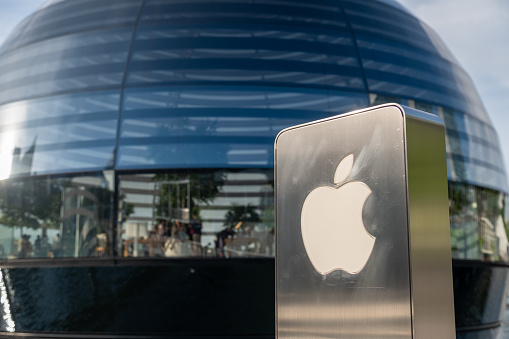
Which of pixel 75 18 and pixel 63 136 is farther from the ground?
pixel 75 18

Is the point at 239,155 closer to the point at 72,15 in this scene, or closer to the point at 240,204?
the point at 240,204

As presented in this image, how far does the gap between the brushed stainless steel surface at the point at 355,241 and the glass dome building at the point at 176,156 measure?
6.14 metres

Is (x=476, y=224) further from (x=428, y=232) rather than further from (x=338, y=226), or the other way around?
(x=428, y=232)

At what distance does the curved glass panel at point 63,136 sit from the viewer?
35.6 feet

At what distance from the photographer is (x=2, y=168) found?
11578 mm

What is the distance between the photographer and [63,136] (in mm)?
11078

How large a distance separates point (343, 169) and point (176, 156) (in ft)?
22.9

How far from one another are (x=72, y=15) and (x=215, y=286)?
6439 mm

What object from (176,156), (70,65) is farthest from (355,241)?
(70,65)

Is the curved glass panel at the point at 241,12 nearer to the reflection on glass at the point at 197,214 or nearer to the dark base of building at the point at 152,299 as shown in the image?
the reflection on glass at the point at 197,214

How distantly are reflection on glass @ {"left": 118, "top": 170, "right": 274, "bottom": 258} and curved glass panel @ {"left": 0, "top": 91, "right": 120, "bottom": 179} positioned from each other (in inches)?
32.7

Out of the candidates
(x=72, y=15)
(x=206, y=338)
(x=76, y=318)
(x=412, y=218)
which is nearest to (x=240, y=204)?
(x=206, y=338)

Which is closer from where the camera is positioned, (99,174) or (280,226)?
(280,226)

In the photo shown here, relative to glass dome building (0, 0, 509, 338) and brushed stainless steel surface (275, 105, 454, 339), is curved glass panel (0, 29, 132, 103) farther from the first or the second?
brushed stainless steel surface (275, 105, 454, 339)
